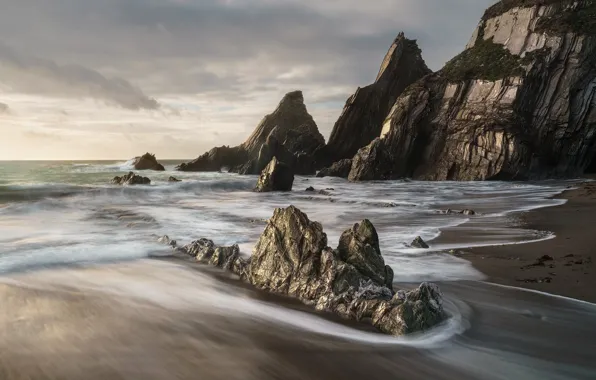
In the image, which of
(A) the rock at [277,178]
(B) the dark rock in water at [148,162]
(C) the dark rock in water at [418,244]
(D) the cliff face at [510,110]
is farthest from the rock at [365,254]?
(B) the dark rock in water at [148,162]

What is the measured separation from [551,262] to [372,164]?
41887mm

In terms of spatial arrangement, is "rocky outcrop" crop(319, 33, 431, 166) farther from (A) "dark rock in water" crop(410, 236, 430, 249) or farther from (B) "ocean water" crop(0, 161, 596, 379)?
(A) "dark rock in water" crop(410, 236, 430, 249)

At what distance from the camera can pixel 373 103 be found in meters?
70.2

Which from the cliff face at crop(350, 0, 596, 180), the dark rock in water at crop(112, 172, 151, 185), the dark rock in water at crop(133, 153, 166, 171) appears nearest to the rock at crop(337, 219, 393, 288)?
the dark rock in water at crop(112, 172, 151, 185)

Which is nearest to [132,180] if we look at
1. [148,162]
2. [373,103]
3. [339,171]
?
[339,171]

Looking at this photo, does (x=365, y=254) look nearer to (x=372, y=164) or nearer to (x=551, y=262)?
(x=551, y=262)

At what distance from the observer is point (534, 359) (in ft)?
16.5

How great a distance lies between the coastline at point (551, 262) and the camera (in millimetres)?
7598

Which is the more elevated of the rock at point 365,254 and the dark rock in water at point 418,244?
the rock at point 365,254

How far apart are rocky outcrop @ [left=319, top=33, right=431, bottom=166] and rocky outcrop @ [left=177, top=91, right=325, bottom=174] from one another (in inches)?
140

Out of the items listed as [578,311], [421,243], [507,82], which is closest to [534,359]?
[578,311]

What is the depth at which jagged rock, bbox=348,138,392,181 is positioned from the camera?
50375 millimetres

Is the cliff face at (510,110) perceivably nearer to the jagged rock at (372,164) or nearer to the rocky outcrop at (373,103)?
the jagged rock at (372,164)

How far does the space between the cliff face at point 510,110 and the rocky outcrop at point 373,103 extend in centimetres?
1244
